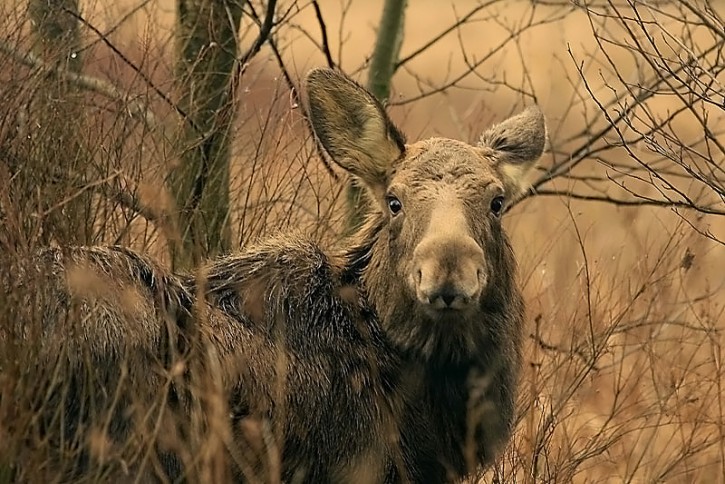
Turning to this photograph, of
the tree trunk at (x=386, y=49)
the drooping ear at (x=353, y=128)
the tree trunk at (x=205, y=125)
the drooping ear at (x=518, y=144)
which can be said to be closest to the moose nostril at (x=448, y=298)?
the drooping ear at (x=353, y=128)

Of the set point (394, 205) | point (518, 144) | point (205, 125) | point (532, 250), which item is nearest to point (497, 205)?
point (394, 205)

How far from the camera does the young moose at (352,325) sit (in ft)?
18.0

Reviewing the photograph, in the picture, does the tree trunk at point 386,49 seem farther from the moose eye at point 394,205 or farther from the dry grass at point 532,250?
the moose eye at point 394,205

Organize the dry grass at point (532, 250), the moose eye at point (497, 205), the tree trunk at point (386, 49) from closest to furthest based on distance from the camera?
the moose eye at point (497, 205), the dry grass at point (532, 250), the tree trunk at point (386, 49)

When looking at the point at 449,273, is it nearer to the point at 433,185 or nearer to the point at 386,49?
the point at 433,185

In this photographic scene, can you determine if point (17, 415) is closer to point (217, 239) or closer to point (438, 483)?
point (438, 483)

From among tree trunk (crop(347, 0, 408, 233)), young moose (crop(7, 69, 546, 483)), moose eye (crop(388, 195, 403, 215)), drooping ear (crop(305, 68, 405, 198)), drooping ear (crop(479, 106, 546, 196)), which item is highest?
tree trunk (crop(347, 0, 408, 233))

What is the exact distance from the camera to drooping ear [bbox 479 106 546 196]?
6.93 metres

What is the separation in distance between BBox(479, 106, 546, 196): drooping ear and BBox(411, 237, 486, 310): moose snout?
3.66 ft

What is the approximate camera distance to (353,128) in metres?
6.80

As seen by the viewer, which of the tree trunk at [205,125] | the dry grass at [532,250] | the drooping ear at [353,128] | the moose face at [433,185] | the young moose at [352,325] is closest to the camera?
the young moose at [352,325]

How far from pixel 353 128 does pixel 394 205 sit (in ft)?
1.74

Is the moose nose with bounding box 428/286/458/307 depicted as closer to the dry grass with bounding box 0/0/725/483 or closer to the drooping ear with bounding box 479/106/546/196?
the dry grass with bounding box 0/0/725/483

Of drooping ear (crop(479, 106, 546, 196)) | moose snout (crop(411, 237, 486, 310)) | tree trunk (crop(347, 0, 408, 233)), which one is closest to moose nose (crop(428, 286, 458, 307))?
moose snout (crop(411, 237, 486, 310))
